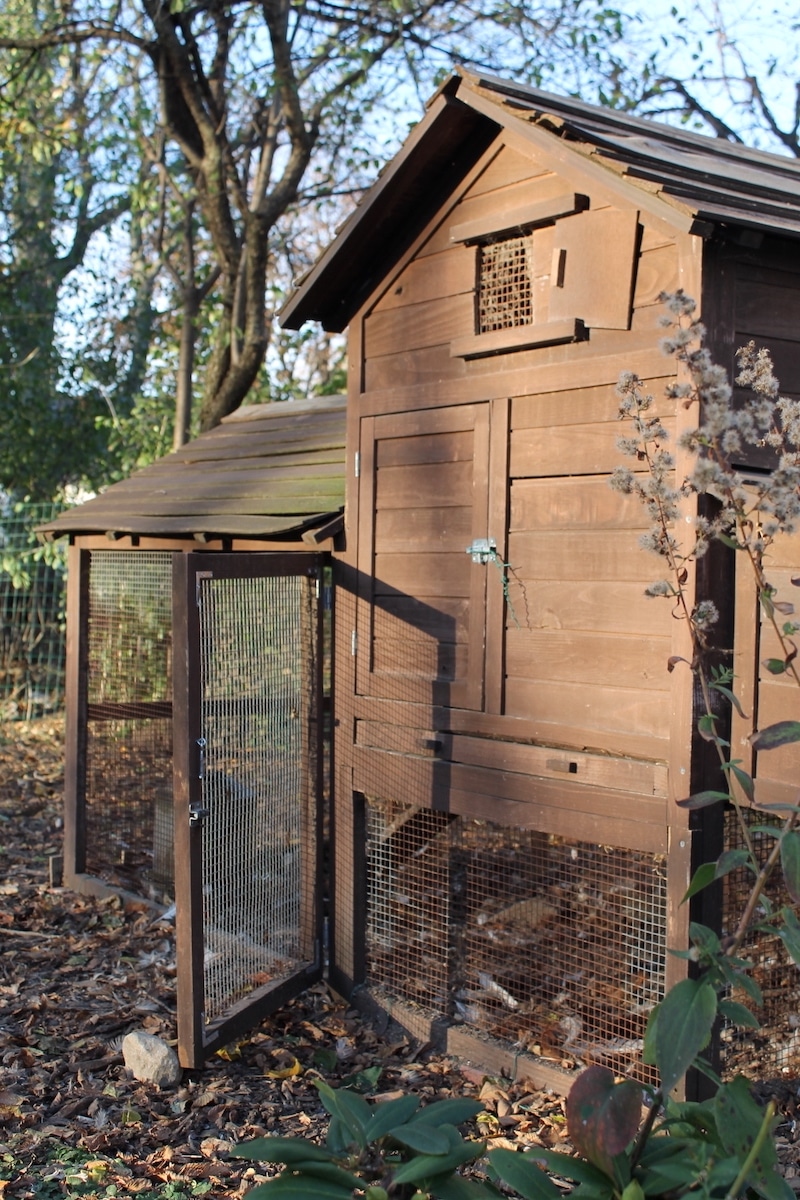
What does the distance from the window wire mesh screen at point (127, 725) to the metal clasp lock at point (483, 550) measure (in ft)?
9.52

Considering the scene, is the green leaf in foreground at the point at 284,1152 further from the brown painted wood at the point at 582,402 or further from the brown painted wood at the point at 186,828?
the brown painted wood at the point at 582,402

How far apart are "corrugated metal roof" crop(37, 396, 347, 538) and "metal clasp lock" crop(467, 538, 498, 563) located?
959mm

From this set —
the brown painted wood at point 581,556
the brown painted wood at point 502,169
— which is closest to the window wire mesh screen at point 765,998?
the brown painted wood at point 581,556

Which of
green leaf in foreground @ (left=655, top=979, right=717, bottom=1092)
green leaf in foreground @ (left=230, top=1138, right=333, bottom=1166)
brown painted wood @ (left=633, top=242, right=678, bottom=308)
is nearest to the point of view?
green leaf in foreground @ (left=655, top=979, right=717, bottom=1092)

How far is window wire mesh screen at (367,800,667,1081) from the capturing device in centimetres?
470

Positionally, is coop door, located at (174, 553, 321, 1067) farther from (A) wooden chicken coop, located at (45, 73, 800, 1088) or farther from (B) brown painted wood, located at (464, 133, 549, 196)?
(B) brown painted wood, located at (464, 133, 549, 196)

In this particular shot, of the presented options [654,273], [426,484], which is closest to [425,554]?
[426,484]

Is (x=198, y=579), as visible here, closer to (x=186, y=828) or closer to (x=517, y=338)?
(x=186, y=828)

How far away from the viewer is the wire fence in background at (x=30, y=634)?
477 inches

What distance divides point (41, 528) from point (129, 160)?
1075cm

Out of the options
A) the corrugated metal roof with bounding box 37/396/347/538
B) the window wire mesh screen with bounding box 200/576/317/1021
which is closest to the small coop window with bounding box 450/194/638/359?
the corrugated metal roof with bounding box 37/396/347/538

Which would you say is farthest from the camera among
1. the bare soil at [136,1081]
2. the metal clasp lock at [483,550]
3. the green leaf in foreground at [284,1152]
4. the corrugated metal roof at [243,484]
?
the corrugated metal roof at [243,484]

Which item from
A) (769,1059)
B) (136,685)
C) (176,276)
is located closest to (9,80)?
(176,276)

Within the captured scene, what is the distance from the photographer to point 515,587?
4.69m
